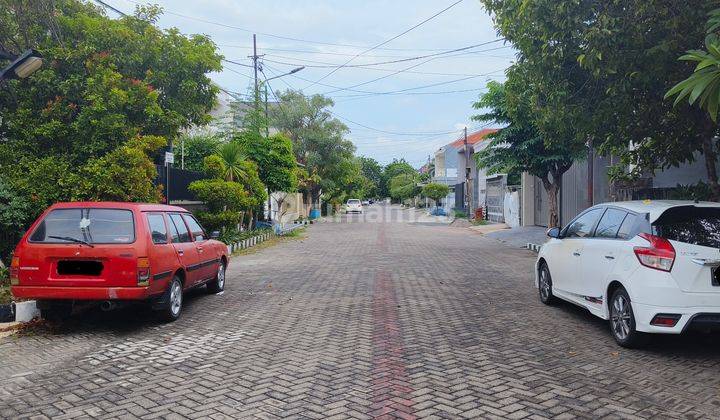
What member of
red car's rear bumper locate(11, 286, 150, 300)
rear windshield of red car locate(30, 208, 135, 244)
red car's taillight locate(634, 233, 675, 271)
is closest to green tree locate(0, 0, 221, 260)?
rear windshield of red car locate(30, 208, 135, 244)

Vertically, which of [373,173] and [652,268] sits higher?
[373,173]

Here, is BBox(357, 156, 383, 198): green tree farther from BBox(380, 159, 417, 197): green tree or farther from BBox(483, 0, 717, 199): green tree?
BBox(483, 0, 717, 199): green tree

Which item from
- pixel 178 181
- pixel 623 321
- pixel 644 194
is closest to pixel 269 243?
pixel 178 181

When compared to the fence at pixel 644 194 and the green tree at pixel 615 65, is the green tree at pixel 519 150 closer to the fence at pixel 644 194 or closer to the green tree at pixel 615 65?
the fence at pixel 644 194

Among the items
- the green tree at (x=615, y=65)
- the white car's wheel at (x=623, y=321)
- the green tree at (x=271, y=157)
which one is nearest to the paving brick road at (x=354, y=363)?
the white car's wheel at (x=623, y=321)

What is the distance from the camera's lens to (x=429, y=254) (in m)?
16.5

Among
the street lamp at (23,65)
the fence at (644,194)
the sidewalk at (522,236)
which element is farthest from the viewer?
the sidewalk at (522,236)

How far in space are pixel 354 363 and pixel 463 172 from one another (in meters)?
45.9

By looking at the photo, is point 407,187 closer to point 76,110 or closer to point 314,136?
point 314,136

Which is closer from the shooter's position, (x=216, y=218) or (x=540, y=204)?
(x=216, y=218)

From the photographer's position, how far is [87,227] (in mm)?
6727

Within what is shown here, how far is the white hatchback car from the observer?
5348 mm

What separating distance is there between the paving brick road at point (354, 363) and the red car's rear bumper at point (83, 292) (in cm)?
51

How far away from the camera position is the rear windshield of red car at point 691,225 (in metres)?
5.56
